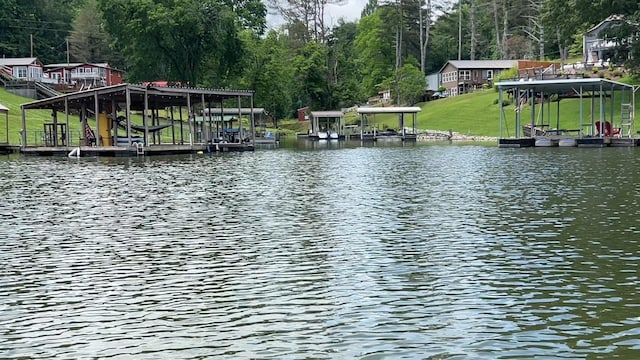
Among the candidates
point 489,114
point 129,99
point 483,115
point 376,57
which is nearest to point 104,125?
point 129,99

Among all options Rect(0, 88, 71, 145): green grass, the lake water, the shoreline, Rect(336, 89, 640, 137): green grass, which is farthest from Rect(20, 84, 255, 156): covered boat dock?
Rect(336, 89, 640, 137): green grass

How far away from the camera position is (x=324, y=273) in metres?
12.3

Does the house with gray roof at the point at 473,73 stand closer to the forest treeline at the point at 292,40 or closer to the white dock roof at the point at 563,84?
the forest treeline at the point at 292,40

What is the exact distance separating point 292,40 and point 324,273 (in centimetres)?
10590

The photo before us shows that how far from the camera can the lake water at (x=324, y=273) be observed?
28.8ft

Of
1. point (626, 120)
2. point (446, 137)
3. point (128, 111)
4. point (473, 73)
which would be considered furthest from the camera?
point (473, 73)

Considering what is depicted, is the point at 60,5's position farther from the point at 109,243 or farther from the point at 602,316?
the point at 602,316

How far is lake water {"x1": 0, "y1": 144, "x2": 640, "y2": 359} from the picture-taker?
8.77 meters

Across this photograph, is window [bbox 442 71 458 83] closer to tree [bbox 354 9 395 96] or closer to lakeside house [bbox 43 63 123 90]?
tree [bbox 354 9 395 96]

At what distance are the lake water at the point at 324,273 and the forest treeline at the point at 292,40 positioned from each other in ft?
162

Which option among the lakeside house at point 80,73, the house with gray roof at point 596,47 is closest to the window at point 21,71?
the lakeside house at point 80,73

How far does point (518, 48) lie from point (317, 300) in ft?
376

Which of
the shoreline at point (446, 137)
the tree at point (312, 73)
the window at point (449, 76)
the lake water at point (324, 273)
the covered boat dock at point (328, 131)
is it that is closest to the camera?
the lake water at point (324, 273)

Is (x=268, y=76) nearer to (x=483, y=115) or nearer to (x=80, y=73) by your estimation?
(x=80, y=73)
